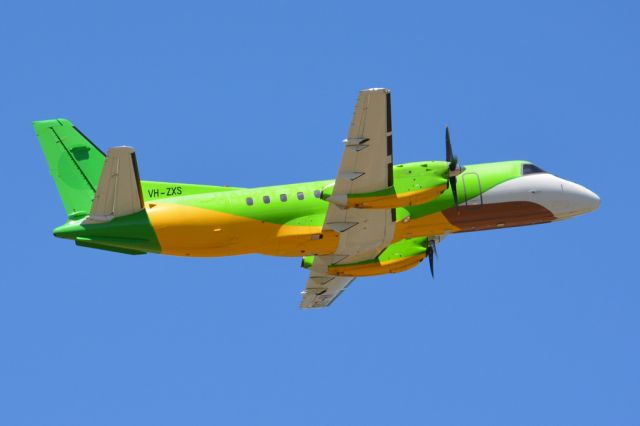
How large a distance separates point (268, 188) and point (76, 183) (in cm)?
695

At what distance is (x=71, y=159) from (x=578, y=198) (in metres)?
19.2

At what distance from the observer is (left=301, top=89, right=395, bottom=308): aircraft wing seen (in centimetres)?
3506

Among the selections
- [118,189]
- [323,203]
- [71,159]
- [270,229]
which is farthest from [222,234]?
[71,159]

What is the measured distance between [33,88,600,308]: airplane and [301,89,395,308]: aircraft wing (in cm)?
4

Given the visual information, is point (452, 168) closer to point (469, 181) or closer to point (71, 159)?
point (469, 181)

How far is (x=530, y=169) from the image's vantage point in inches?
1625

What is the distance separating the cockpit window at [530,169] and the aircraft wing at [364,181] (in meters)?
5.74

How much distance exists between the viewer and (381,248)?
136ft

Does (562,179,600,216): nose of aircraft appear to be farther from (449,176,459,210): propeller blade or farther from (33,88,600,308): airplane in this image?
(449,176,459,210): propeller blade

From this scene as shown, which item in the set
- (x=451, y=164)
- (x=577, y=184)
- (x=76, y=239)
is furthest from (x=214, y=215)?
(x=577, y=184)

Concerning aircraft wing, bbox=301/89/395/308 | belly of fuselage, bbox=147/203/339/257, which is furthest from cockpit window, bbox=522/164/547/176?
belly of fuselage, bbox=147/203/339/257

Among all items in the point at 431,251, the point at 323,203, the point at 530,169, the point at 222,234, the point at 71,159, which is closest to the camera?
the point at 222,234

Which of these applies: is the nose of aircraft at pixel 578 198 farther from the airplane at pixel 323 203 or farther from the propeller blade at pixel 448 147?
the propeller blade at pixel 448 147

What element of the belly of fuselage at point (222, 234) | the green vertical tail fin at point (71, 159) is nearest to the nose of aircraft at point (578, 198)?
the belly of fuselage at point (222, 234)
